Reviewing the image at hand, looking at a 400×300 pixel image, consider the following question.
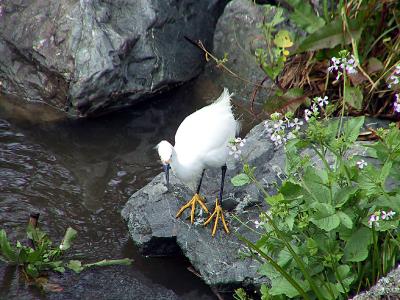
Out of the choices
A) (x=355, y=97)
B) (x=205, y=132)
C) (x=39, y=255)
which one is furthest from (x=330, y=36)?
(x=39, y=255)

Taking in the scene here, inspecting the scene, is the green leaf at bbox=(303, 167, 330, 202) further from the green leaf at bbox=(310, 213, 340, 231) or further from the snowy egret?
the snowy egret

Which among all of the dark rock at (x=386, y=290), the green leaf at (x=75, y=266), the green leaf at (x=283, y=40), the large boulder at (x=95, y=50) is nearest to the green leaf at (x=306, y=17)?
the green leaf at (x=283, y=40)

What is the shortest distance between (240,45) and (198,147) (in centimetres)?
232

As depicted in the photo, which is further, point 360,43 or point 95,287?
point 360,43

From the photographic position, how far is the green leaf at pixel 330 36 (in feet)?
17.6

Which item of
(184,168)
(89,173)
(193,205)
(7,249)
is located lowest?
(7,249)

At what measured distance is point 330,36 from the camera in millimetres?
5406

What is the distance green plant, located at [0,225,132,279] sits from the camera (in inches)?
175

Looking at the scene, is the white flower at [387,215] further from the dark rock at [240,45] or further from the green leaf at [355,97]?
the dark rock at [240,45]

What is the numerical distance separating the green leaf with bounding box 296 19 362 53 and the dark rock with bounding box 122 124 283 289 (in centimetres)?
75

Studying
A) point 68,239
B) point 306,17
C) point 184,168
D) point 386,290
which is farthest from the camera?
point 306,17

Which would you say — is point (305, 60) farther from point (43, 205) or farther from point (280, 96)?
point (43, 205)

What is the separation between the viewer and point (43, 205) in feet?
17.4

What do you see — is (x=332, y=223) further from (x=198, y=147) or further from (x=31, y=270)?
(x=31, y=270)
